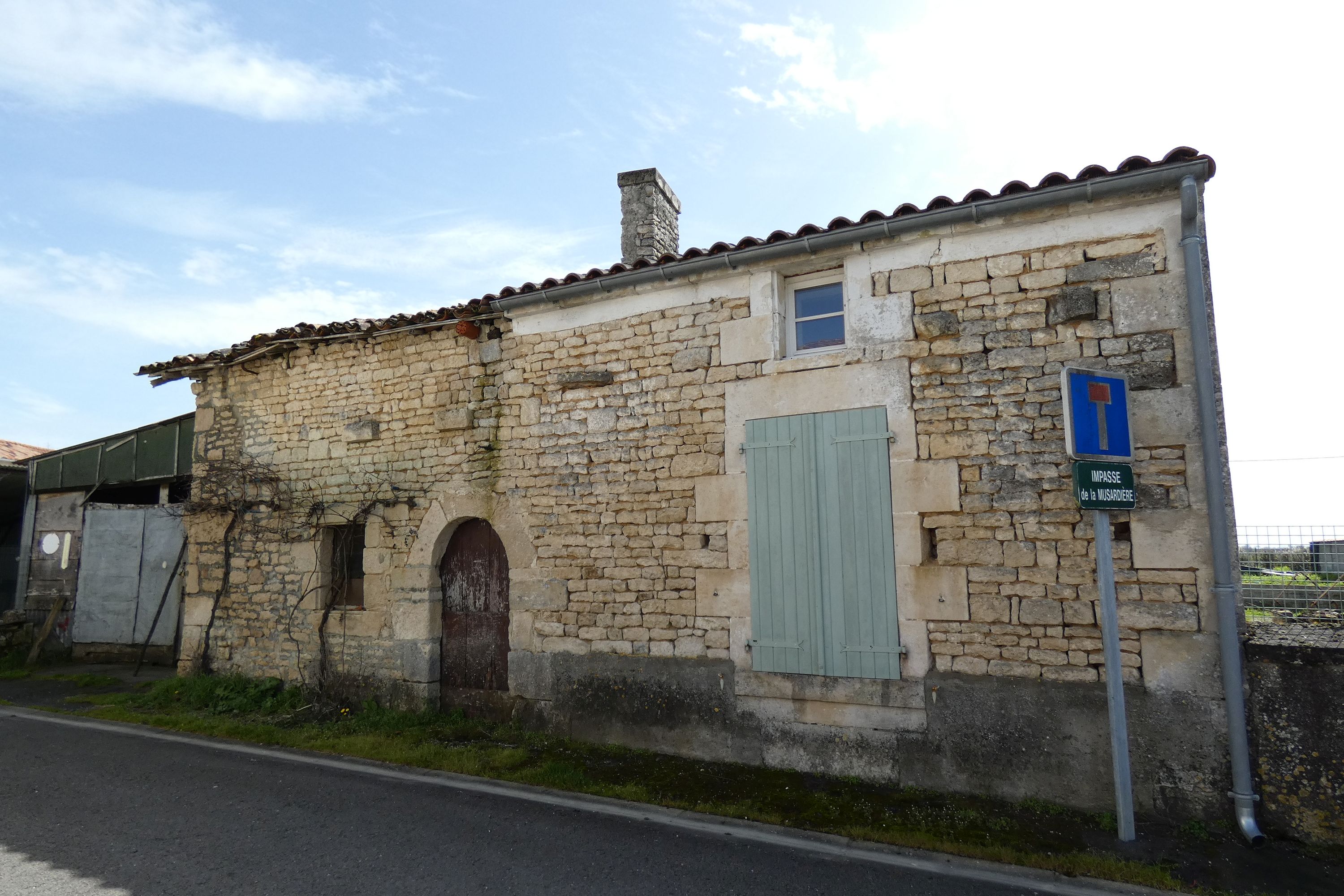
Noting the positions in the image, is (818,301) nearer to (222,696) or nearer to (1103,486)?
(1103,486)

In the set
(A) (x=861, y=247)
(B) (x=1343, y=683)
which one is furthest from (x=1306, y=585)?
(A) (x=861, y=247)

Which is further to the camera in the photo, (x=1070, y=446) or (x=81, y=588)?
(x=81, y=588)

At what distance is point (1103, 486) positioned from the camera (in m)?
4.38

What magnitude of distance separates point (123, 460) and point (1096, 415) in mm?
12203

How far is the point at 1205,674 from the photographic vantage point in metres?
4.51

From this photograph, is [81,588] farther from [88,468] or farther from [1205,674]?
[1205,674]

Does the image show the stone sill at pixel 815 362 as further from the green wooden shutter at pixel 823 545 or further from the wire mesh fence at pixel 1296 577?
the wire mesh fence at pixel 1296 577

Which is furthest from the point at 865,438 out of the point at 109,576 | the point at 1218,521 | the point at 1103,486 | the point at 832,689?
the point at 109,576

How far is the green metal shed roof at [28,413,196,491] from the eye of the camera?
1043 centimetres

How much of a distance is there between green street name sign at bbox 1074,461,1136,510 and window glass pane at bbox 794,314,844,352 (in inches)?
82.7

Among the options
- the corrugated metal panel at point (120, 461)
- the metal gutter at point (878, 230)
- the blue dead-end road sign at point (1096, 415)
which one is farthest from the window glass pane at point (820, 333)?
the corrugated metal panel at point (120, 461)

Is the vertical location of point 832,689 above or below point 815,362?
below

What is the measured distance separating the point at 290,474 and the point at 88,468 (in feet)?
16.9

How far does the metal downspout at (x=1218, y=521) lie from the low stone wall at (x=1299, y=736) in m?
0.08
